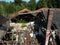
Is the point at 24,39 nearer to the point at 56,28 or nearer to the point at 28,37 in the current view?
the point at 28,37

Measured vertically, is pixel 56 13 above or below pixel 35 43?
above

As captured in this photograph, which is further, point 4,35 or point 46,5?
point 46,5

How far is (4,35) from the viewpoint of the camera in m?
12.1

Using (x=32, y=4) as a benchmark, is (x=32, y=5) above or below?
below

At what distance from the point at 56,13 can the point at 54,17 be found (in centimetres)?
37

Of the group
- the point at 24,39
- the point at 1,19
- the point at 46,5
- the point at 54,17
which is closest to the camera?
the point at 54,17

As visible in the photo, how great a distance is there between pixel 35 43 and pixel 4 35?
7.34ft

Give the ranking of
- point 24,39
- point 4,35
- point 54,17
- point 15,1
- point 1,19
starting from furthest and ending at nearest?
1. point 15,1
2. point 1,19
3. point 4,35
4. point 24,39
5. point 54,17

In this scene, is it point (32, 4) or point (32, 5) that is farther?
point (32, 4)

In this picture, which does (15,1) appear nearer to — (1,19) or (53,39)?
(1,19)

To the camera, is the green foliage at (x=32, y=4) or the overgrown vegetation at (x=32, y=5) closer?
the overgrown vegetation at (x=32, y=5)

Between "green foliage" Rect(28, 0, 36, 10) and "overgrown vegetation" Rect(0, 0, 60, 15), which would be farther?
"green foliage" Rect(28, 0, 36, 10)

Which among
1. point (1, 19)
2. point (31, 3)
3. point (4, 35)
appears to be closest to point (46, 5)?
point (31, 3)

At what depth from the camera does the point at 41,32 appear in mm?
11148
